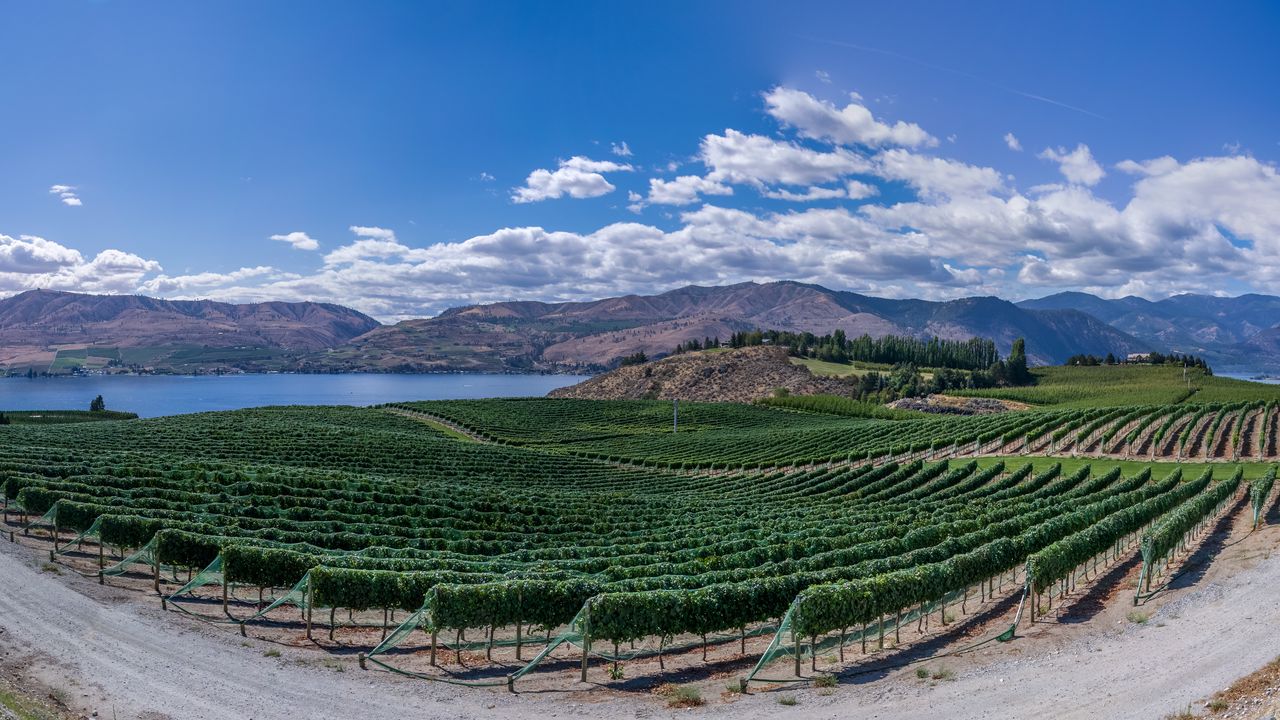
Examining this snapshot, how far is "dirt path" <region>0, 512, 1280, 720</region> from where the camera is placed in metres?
15.2

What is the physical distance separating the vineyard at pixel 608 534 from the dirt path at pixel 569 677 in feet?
4.26

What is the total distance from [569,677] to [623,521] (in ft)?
68.4

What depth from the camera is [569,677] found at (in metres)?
17.8

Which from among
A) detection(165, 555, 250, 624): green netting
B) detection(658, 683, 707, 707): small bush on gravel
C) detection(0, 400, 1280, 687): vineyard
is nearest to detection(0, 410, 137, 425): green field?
detection(0, 400, 1280, 687): vineyard

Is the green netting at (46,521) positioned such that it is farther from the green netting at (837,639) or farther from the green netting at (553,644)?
the green netting at (837,639)

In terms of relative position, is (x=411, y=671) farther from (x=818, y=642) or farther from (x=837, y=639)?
(x=837, y=639)

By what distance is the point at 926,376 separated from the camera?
17438 centimetres

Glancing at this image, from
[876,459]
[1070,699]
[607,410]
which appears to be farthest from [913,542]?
[607,410]


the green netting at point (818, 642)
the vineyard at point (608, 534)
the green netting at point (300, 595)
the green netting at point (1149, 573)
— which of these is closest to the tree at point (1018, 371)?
the vineyard at point (608, 534)

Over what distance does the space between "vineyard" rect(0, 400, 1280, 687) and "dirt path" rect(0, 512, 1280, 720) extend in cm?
130

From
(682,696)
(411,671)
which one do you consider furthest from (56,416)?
(682,696)

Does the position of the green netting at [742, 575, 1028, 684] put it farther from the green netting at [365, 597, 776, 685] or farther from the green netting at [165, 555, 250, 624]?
the green netting at [165, 555, 250, 624]

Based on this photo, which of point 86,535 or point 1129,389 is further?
point 1129,389

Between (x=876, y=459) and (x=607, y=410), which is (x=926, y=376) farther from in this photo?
(x=876, y=459)
